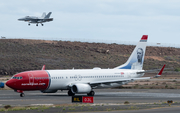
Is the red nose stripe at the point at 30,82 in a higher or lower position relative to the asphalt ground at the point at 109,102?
higher

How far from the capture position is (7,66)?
114 meters

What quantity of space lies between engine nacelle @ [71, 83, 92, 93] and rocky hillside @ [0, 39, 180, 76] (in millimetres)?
64486

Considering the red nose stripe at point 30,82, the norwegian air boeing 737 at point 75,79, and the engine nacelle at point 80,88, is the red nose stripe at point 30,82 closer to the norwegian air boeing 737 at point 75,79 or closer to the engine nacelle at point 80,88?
the norwegian air boeing 737 at point 75,79

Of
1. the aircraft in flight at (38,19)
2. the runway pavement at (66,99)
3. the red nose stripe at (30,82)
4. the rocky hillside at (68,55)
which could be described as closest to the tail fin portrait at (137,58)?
the runway pavement at (66,99)

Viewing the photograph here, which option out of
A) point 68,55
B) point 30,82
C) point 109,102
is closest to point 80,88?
point 30,82

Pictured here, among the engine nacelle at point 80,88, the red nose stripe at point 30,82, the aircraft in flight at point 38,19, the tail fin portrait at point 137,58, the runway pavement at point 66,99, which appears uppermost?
the aircraft in flight at point 38,19

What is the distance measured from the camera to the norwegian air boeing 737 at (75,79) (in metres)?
43.8

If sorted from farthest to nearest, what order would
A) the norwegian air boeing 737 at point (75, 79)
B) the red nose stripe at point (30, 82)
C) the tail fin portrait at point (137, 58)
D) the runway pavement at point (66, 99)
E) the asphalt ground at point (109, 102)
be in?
the tail fin portrait at point (137, 58) < the norwegian air boeing 737 at point (75, 79) < the red nose stripe at point (30, 82) < the runway pavement at point (66, 99) < the asphalt ground at point (109, 102)

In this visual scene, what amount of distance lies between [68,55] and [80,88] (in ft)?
307

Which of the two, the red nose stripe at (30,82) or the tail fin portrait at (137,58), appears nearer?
the red nose stripe at (30,82)

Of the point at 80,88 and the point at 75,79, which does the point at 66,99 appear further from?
the point at 75,79

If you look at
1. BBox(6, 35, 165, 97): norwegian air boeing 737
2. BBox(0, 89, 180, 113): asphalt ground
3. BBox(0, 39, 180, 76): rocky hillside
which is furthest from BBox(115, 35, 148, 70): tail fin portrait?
BBox(0, 39, 180, 76): rocky hillside

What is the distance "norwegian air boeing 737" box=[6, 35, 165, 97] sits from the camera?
4384 centimetres

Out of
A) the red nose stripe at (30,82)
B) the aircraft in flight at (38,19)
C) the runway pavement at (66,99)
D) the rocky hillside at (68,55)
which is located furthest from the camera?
the rocky hillside at (68,55)
